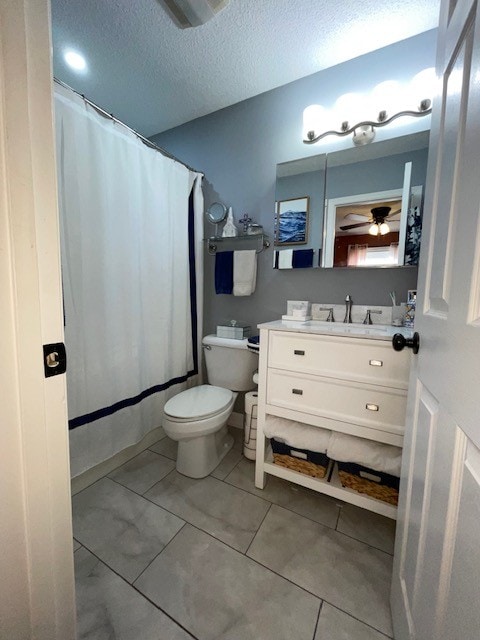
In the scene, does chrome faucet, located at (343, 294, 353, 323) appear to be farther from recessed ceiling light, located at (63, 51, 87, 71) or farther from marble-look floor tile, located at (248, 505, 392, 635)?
recessed ceiling light, located at (63, 51, 87, 71)

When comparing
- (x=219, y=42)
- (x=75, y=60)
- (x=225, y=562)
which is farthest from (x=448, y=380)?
(x=75, y=60)

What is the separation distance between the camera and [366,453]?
1.13 m

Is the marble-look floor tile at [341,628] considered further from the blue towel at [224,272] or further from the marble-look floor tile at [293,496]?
the blue towel at [224,272]

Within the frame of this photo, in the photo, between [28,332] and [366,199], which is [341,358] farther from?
[28,332]

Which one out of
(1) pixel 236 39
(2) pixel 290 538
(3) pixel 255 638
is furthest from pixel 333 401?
(1) pixel 236 39

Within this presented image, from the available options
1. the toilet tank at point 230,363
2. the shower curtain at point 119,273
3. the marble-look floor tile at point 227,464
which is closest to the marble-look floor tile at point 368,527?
the marble-look floor tile at point 227,464

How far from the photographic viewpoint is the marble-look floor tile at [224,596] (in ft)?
2.72

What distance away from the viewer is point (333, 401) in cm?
118

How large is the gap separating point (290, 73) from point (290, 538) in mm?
2535

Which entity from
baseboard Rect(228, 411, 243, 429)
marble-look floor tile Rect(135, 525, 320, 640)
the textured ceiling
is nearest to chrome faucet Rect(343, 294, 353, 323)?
baseboard Rect(228, 411, 243, 429)

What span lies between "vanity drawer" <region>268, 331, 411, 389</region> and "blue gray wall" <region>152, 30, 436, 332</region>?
52 centimetres

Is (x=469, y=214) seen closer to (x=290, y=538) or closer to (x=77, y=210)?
(x=290, y=538)

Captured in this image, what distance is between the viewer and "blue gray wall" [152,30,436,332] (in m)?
1.41

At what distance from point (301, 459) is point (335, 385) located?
18.3 inches
